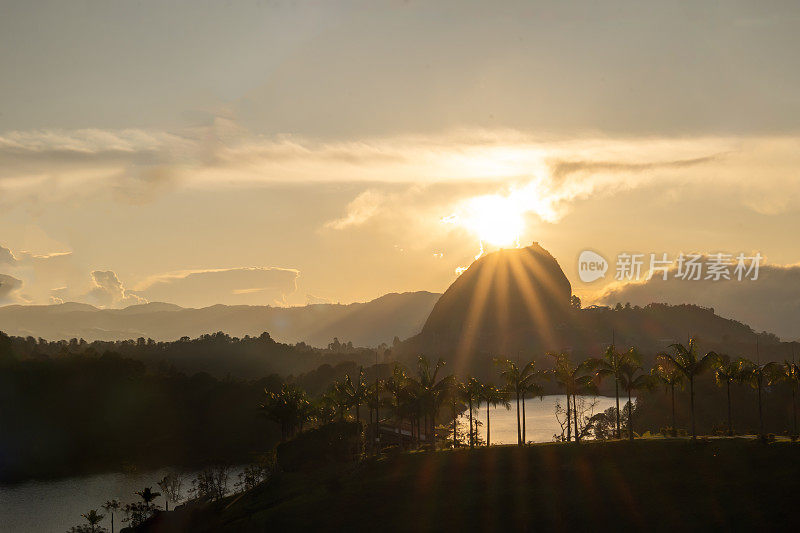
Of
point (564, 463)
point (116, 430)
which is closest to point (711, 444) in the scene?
point (564, 463)

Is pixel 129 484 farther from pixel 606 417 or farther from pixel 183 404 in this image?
pixel 606 417

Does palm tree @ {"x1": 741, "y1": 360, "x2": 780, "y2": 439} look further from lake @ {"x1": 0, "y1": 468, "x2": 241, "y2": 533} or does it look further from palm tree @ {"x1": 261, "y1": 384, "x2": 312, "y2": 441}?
lake @ {"x1": 0, "y1": 468, "x2": 241, "y2": 533}

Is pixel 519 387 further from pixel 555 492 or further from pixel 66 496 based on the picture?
pixel 66 496

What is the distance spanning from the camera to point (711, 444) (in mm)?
57938

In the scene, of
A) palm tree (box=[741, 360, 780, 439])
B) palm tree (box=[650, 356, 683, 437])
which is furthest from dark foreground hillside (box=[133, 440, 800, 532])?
palm tree (box=[741, 360, 780, 439])

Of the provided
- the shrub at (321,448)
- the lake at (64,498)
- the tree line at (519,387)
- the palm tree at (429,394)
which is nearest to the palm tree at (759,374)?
the tree line at (519,387)

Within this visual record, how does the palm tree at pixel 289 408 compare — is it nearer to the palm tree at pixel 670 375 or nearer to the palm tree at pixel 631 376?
the palm tree at pixel 631 376

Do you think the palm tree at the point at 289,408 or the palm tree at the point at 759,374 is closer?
the palm tree at the point at 759,374

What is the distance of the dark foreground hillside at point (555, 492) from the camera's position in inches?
2030

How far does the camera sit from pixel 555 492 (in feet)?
187

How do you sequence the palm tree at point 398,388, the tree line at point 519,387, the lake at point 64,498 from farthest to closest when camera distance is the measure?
the lake at point 64,498 < the palm tree at point 398,388 < the tree line at point 519,387

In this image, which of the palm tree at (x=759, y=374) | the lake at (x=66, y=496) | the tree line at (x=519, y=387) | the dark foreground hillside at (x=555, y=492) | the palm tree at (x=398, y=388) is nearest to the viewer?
the dark foreground hillside at (x=555, y=492)

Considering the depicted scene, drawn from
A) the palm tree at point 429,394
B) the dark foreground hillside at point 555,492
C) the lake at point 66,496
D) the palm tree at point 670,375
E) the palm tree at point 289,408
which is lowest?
the lake at point 66,496

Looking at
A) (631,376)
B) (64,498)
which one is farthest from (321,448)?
(64,498)
